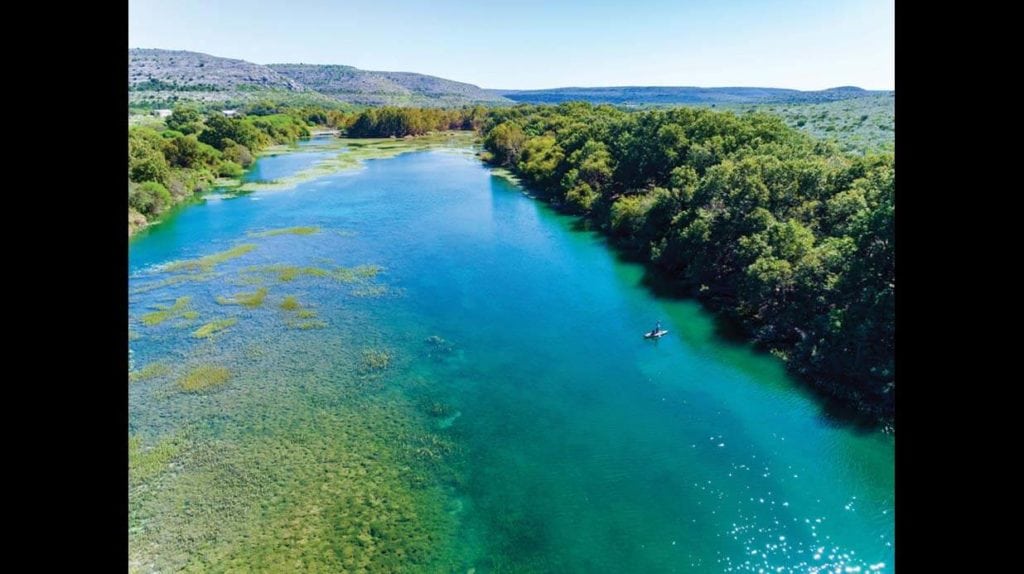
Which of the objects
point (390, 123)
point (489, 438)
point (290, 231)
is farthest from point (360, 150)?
point (489, 438)

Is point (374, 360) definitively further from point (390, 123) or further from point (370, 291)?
point (390, 123)

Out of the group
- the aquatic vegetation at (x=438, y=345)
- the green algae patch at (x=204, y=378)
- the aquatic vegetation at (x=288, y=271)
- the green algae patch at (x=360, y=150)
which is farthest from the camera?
the green algae patch at (x=360, y=150)

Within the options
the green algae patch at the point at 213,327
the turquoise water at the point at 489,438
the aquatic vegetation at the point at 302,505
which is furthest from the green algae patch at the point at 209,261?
the aquatic vegetation at the point at 302,505

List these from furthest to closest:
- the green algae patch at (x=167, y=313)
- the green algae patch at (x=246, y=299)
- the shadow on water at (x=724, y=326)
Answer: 1. the green algae patch at (x=246, y=299)
2. the green algae patch at (x=167, y=313)
3. the shadow on water at (x=724, y=326)

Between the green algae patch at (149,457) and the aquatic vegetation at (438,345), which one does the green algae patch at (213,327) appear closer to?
the green algae patch at (149,457)

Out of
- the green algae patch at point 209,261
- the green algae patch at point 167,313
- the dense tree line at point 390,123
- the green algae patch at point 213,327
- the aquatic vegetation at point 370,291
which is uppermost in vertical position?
the dense tree line at point 390,123

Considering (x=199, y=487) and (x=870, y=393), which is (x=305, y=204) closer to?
(x=199, y=487)

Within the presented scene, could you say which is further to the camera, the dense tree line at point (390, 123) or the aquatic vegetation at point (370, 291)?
the dense tree line at point (390, 123)

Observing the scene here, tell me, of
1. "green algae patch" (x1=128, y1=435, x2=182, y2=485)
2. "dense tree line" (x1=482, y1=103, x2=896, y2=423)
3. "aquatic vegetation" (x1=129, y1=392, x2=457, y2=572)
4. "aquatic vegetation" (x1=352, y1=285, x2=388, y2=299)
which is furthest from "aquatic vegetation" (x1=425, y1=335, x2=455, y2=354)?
"dense tree line" (x1=482, y1=103, x2=896, y2=423)
